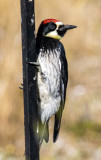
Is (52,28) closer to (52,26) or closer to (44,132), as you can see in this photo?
(52,26)

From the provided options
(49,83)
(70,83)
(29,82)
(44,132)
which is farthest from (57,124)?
(70,83)

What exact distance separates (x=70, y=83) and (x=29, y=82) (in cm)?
253

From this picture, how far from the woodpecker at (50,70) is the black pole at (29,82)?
53 centimetres

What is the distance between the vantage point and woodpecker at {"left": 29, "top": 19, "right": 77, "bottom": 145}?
127 inches

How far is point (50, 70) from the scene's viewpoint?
129 inches

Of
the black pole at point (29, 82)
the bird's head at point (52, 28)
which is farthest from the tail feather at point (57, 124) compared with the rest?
the black pole at point (29, 82)

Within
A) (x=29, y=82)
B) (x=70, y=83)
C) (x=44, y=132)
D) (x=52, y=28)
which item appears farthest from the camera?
(x=70, y=83)

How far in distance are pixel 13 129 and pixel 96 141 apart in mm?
785

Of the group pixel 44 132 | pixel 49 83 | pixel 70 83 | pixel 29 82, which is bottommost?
pixel 70 83

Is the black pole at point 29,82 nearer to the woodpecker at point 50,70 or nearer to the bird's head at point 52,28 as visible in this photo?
the woodpecker at point 50,70

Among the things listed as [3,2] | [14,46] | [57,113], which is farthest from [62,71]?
[3,2]

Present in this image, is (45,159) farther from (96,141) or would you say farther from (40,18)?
(40,18)

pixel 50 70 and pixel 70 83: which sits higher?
pixel 50 70

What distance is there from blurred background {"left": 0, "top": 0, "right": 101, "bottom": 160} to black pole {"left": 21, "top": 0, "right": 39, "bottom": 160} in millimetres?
2140
